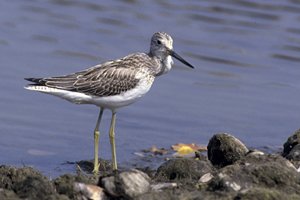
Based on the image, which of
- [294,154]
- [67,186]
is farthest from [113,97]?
[67,186]

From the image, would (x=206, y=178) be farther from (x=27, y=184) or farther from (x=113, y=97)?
(x=113, y=97)

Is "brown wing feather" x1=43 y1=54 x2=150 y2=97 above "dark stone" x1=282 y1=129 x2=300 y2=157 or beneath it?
above

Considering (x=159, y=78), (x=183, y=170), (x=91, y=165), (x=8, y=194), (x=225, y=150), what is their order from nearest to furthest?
(x=8, y=194), (x=183, y=170), (x=225, y=150), (x=91, y=165), (x=159, y=78)

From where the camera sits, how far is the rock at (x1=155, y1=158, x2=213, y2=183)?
28.6ft

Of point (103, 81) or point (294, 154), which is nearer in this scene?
point (294, 154)

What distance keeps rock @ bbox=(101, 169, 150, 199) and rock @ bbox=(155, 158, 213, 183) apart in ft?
3.47

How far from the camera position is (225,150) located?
31.4 ft

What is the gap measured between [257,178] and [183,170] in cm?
115

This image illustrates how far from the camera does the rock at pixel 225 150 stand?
31.1 feet

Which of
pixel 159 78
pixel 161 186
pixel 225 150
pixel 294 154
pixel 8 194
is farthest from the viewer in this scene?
pixel 159 78

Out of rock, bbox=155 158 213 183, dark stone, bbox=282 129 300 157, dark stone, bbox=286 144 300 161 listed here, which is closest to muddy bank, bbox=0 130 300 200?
rock, bbox=155 158 213 183

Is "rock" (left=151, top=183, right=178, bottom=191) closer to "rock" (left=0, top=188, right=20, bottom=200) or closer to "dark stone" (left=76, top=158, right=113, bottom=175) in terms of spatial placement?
"rock" (left=0, top=188, right=20, bottom=200)

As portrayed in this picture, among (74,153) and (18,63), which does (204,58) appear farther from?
(74,153)

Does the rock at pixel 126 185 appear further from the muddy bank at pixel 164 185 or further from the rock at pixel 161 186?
the rock at pixel 161 186
